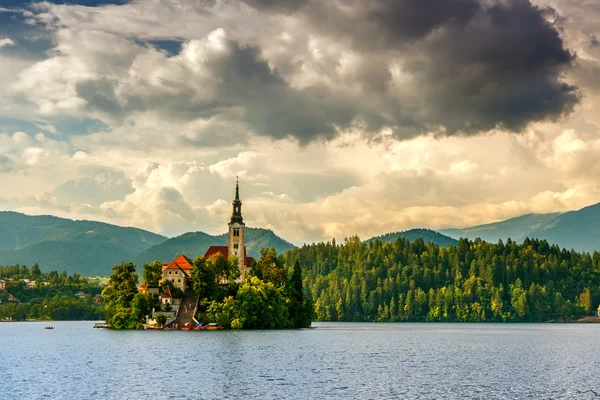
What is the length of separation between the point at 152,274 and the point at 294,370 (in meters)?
104

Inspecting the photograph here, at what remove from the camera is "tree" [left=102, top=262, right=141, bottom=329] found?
17875cm

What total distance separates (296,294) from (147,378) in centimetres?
11521

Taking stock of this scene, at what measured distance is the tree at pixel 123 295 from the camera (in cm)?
17875

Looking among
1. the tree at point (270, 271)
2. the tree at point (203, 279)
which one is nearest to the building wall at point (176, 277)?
the tree at point (203, 279)

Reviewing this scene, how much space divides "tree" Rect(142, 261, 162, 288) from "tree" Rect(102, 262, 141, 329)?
12.1 ft

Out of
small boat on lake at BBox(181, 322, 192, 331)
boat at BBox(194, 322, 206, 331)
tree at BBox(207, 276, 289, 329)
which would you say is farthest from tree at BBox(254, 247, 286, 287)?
small boat on lake at BBox(181, 322, 192, 331)

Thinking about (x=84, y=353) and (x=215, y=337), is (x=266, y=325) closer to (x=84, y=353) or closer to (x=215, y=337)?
(x=215, y=337)

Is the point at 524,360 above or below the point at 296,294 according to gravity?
below

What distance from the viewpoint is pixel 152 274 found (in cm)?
18550

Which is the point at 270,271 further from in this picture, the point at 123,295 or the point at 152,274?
the point at 123,295

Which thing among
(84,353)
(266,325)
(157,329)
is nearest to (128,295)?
(157,329)

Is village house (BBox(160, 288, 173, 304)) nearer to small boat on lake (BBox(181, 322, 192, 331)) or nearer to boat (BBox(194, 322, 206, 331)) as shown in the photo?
small boat on lake (BBox(181, 322, 192, 331))

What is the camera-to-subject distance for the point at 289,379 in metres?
80.3

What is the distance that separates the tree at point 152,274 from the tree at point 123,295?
3.69 metres
